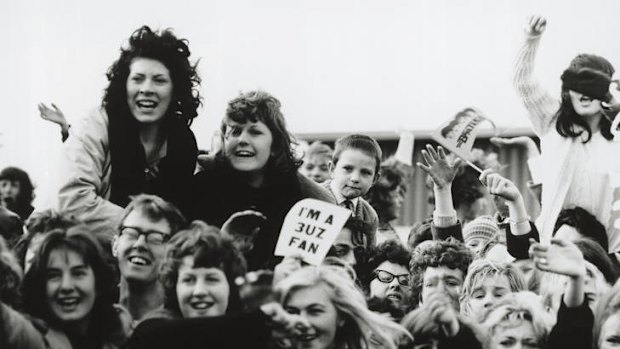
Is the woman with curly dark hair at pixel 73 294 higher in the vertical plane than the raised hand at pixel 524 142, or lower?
lower

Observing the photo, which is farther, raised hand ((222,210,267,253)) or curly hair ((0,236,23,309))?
raised hand ((222,210,267,253))

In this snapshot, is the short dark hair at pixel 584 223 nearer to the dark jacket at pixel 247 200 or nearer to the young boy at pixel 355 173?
the young boy at pixel 355 173

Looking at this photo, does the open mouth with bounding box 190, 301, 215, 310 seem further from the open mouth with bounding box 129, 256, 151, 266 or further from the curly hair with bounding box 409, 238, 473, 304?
the curly hair with bounding box 409, 238, 473, 304

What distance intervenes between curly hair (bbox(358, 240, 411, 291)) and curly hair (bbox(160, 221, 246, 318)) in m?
1.24

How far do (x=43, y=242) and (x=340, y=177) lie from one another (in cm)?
165

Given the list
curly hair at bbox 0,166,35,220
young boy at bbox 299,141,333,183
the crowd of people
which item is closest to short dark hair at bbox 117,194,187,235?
the crowd of people

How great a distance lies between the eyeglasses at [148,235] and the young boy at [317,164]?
2.52 m

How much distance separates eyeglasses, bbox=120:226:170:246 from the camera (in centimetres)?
388

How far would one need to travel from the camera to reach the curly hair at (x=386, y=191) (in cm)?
650

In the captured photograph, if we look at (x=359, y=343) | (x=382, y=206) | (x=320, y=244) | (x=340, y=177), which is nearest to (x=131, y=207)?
(x=320, y=244)

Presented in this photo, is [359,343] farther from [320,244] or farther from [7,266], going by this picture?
[7,266]

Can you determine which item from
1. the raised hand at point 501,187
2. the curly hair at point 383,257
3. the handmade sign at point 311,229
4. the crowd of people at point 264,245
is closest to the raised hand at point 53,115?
the crowd of people at point 264,245

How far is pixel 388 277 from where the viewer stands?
15.9 ft

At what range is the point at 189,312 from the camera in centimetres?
360
